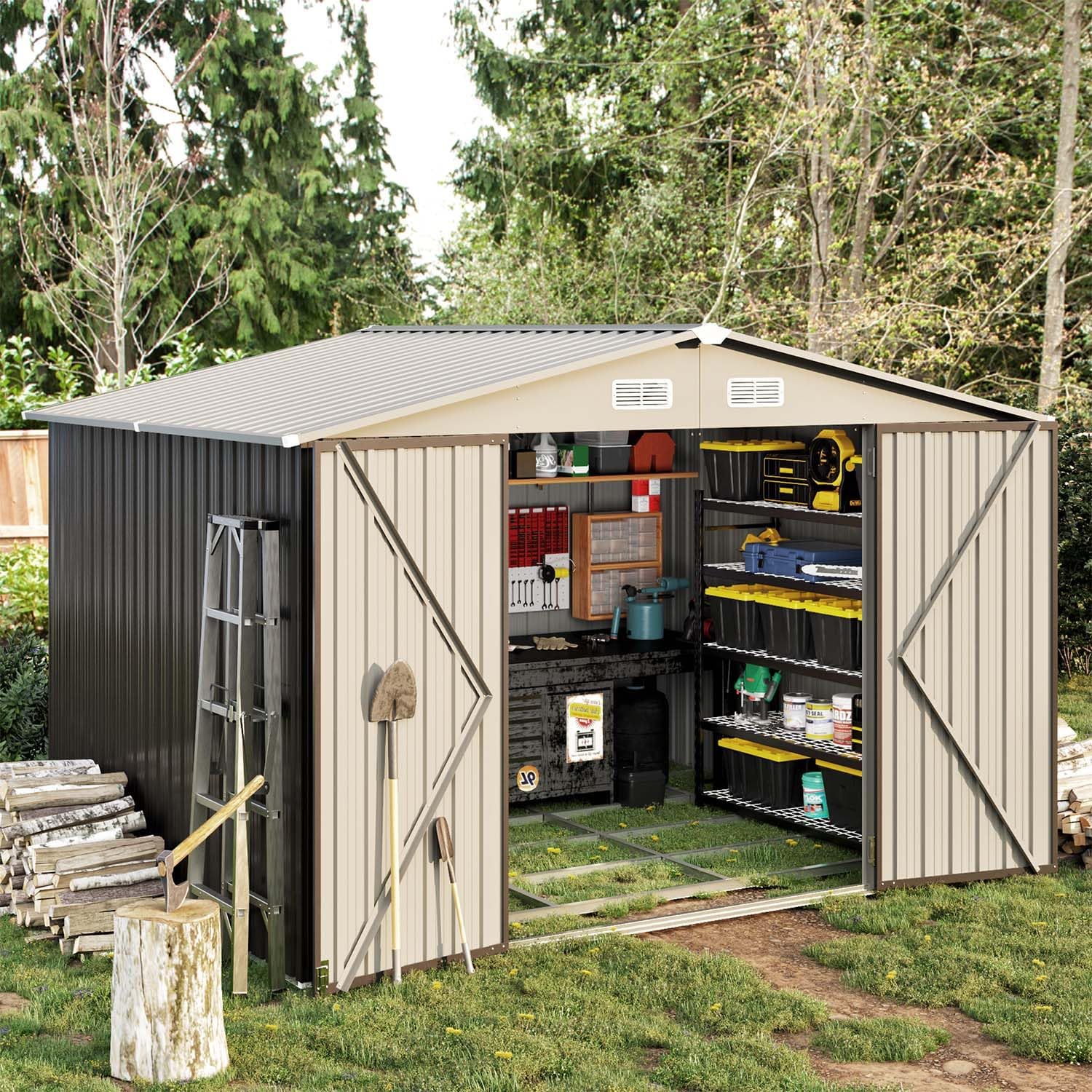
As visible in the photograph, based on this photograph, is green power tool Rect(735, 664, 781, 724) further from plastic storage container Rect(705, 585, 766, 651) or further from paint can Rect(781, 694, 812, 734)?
paint can Rect(781, 694, 812, 734)

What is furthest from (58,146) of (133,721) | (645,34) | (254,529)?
(254,529)

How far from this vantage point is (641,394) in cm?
791

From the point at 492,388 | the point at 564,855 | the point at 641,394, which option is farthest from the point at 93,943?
the point at 641,394

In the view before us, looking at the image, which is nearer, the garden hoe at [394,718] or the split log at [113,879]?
the garden hoe at [394,718]

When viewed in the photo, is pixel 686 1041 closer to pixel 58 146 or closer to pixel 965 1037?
pixel 965 1037

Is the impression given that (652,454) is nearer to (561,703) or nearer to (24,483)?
(561,703)

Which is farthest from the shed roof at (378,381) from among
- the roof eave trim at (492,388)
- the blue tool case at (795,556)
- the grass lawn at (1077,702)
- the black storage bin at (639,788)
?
the grass lawn at (1077,702)

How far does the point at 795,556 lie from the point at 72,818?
431 cm

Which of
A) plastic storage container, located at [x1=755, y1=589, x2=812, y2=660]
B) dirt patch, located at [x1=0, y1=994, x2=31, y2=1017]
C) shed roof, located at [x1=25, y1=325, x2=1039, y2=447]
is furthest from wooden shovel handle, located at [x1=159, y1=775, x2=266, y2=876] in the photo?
plastic storage container, located at [x1=755, y1=589, x2=812, y2=660]

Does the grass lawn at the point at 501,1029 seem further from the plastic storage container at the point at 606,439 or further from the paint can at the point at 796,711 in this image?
the plastic storage container at the point at 606,439

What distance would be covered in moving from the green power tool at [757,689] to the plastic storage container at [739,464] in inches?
42.7

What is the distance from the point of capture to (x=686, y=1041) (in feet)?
21.5

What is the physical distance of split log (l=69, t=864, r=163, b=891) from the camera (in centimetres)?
794

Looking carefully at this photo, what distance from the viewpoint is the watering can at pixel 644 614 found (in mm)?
11117
